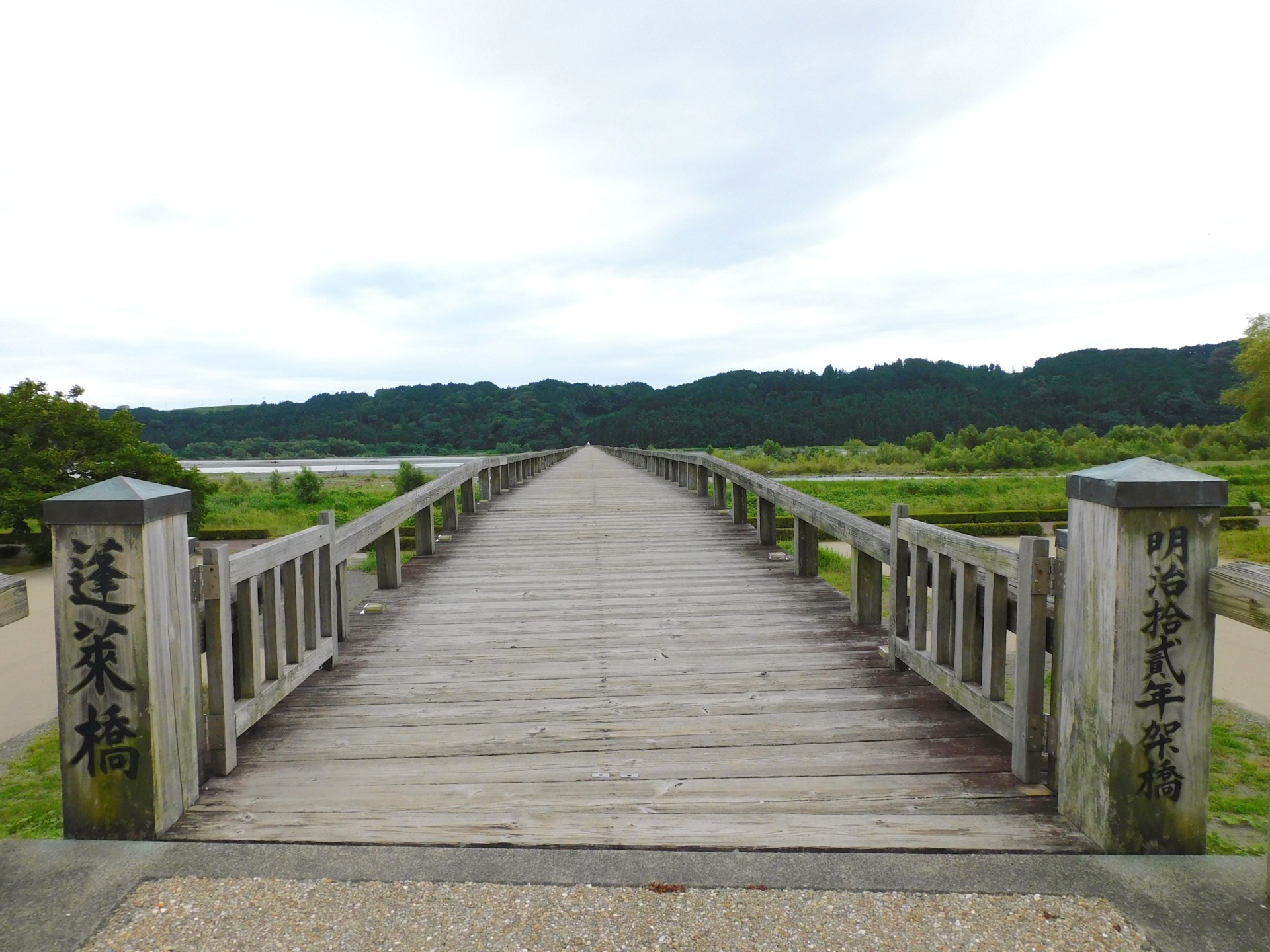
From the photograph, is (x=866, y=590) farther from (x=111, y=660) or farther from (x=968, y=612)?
(x=111, y=660)

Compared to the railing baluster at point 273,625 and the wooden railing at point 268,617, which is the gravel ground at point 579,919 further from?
the railing baluster at point 273,625

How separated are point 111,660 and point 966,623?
2.86 metres

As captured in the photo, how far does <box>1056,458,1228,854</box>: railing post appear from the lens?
192cm

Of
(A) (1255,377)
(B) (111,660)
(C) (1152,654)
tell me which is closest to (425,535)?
(B) (111,660)

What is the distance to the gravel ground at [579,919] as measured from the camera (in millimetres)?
1639

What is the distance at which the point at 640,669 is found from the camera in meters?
3.58

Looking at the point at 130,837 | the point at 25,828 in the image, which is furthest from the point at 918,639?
the point at 25,828

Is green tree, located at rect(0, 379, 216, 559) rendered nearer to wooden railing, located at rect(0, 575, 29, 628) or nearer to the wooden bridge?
the wooden bridge

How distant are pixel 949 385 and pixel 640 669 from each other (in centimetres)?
11696

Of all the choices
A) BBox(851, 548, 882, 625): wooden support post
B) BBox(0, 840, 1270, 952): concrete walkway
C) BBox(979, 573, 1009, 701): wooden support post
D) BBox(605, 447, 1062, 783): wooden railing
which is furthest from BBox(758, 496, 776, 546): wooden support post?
BBox(0, 840, 1270, 952): concrete walkway

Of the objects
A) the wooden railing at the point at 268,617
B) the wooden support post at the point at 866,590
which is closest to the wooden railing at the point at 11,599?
the wooden railing at the point at 268,617

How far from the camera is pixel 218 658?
8.01 ft

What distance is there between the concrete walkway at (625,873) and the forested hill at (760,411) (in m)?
88.8

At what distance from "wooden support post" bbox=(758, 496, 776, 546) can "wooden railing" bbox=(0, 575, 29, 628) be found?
17.6 ft
